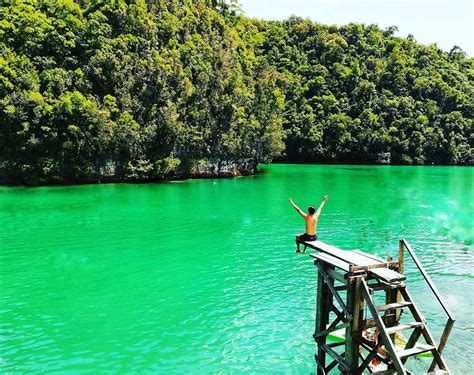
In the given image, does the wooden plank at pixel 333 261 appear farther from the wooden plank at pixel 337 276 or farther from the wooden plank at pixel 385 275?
the wooden plank at pixel 385 275

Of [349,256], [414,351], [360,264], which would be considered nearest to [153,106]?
[349,256]

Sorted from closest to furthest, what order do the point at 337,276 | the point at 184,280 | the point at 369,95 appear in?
the point at 337,276
the point at 184,280
the point at 369,95

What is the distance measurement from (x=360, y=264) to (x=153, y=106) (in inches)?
2031

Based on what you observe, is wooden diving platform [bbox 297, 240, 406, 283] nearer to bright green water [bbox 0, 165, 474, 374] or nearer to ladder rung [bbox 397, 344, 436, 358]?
ladder rung [bbox 397, 344, 436, 358]

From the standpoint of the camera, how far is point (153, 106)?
56812 mm

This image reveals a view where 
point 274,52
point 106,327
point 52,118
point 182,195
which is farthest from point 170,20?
point 106,327

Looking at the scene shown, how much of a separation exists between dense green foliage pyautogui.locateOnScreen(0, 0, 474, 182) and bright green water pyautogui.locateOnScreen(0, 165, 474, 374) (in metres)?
16.9

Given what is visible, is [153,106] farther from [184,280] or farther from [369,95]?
[369,95]

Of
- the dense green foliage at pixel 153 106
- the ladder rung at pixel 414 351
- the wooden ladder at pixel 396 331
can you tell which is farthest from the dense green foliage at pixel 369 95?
the ladder rung at pixel 414 351

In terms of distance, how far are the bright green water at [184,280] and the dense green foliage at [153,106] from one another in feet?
55.5

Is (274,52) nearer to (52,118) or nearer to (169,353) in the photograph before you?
(52,118)

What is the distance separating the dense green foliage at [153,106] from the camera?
51.1 m

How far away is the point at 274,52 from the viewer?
4601 inches

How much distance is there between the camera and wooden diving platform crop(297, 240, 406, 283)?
8.24 meters
